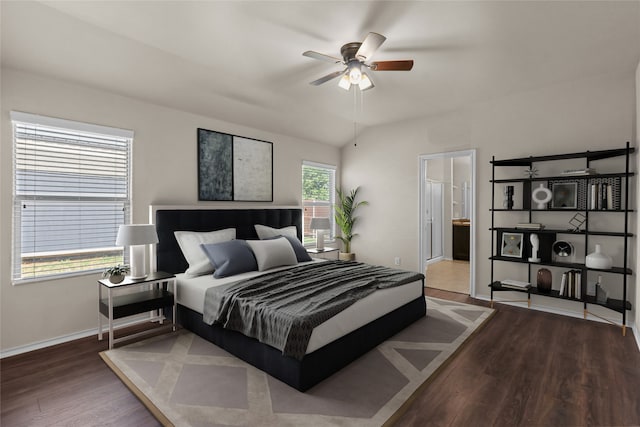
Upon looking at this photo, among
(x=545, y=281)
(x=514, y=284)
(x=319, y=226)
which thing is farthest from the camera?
(x=319, y=226)

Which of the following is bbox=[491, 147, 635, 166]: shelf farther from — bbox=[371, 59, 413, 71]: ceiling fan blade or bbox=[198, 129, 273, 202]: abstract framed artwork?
bbox=[198, 129, 273, 202]: abstract framed artwork

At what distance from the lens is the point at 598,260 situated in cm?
354

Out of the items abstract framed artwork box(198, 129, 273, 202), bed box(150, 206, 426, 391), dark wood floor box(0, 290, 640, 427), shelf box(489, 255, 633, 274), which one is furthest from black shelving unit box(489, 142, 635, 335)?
abstract framed artwork box(198, 129, 273, 202)

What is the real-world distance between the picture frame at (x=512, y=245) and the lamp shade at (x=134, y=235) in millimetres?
4245

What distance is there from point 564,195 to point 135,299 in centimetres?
492

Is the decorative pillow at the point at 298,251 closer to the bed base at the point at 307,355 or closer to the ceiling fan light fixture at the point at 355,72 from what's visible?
the bed base at the point at 307,355

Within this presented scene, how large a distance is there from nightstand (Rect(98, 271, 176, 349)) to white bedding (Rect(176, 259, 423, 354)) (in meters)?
0.15

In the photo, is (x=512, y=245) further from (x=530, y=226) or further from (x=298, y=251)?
(x=298, y=251)

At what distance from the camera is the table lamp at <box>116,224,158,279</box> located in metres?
3.08

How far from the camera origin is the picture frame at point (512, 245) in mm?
4250

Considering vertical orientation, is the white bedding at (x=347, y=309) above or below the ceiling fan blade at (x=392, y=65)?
below

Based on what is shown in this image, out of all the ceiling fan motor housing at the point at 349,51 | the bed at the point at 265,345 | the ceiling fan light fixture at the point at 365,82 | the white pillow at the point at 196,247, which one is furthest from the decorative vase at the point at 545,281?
the white pillow at the point at 196,247

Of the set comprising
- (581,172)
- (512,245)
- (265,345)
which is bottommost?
(265,345)

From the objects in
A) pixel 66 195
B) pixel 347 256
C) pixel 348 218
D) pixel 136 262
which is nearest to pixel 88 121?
pixel 66 195
